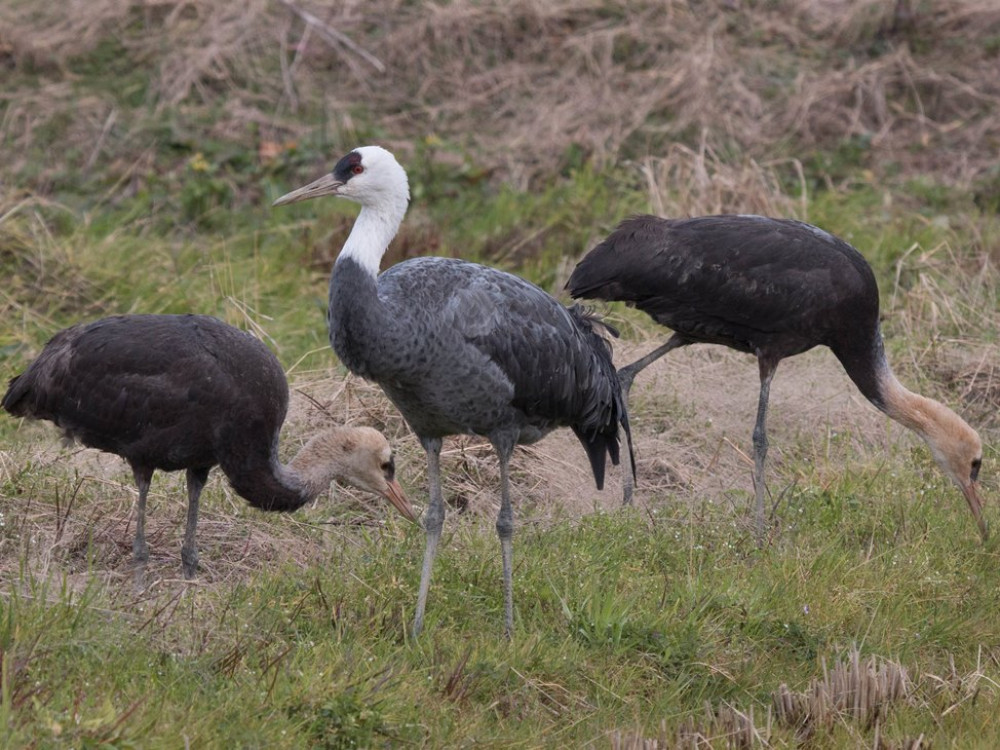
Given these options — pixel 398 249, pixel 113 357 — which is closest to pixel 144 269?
pixel 398 249

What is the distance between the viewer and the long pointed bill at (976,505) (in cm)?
646

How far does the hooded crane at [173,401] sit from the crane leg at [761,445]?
190 cm

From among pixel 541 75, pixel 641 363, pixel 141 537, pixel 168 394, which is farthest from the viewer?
pixel 541 75

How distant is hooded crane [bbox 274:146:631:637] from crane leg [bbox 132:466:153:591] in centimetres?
97

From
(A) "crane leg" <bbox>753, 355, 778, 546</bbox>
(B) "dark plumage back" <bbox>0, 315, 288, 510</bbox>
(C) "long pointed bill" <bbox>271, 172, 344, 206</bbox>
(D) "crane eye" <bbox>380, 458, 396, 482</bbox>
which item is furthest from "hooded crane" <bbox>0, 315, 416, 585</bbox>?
(A) "crane leg" <bbox>753, 355, 778, 546</bbox>

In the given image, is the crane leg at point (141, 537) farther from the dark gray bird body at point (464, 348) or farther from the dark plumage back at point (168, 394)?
the dark gray bird body at point (464, 348)

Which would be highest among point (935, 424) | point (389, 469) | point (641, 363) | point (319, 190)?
point (319, 190)

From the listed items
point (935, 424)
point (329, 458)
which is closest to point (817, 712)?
point (329, 458)

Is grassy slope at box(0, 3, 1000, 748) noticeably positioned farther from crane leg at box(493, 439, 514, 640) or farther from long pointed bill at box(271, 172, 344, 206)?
long pointed bill at box(271, 172, 344, 206)

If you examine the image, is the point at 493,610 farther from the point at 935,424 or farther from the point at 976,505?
the point at 935,424

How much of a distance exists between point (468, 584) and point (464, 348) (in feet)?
3.02

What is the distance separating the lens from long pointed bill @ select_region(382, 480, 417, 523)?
6.15 metres

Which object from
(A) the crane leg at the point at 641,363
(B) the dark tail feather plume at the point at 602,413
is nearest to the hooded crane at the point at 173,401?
(B) the dark tail feather plume at the point at 602,413

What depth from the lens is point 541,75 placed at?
11.9 metres
